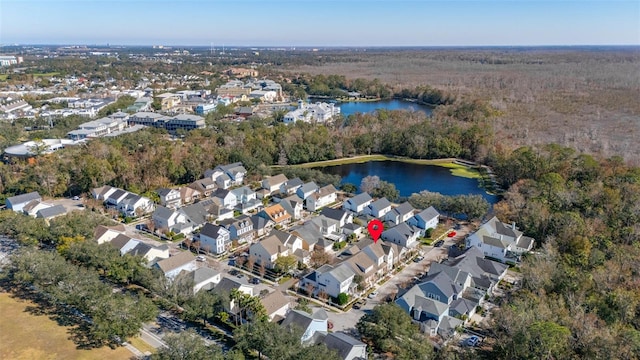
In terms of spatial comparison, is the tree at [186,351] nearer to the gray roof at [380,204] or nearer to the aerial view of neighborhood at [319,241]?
the aerial view of neighborhood at [319,241]

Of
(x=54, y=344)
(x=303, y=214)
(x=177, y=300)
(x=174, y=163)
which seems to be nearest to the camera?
(x=54, y=344)

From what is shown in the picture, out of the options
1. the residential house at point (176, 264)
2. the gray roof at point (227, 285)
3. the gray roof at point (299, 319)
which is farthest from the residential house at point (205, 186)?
the gray roof at point (299, 319)

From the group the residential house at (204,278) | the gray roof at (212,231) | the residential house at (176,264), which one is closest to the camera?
the residential house at (204,278)

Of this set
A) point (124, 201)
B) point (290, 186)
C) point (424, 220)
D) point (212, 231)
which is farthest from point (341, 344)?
point (124, 201)

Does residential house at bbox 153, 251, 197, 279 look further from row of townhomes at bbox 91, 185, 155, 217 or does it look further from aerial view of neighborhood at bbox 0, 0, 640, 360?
row of townhomes at bbox 91, 185, 155, 217

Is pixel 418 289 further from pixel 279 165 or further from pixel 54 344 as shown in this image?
pixel 279 165

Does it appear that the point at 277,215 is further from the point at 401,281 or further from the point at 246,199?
the point at 401,281

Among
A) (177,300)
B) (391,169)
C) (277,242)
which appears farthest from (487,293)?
(391,169)

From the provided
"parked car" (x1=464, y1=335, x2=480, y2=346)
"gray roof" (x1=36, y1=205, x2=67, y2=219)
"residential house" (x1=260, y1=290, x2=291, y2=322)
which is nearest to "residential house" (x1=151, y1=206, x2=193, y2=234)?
"gray roof" (x1=36, y1=205, x2=67, y2=219)
